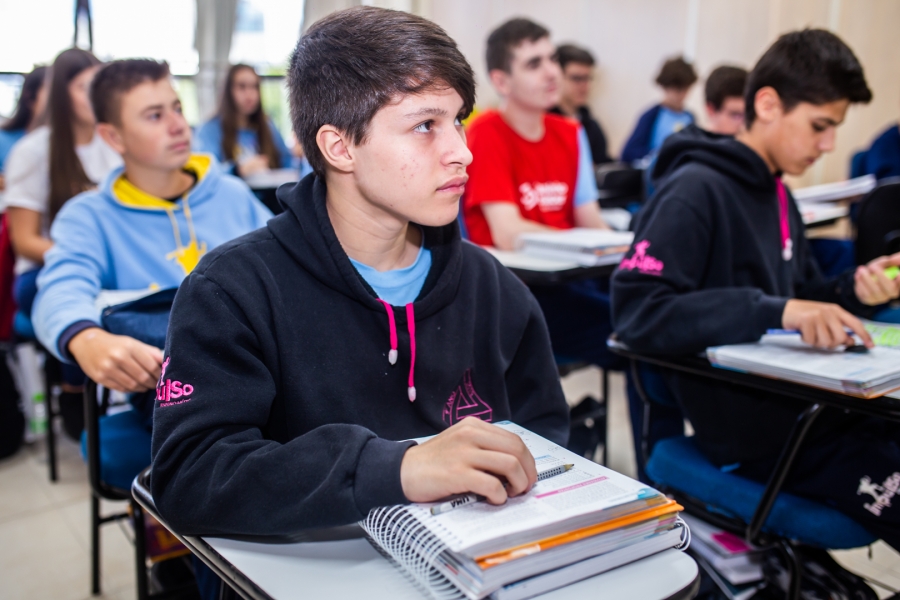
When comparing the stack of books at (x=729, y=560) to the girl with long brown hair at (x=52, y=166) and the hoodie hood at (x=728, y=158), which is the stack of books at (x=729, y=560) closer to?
the hoodie hood at (x=728, y=158)

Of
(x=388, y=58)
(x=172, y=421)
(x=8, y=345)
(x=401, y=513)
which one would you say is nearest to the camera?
(x=401, y=513)

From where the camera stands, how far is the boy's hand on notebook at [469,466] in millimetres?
670

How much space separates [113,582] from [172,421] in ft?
4.53

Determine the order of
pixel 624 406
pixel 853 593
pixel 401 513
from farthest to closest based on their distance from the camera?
pixel 624 406 < pixel 853 593 < pixel 401 513

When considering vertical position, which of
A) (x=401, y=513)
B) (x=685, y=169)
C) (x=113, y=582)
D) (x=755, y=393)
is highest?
(x=685, y=169)

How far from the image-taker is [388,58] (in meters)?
0.90

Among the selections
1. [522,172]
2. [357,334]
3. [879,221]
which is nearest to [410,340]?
[357,334]

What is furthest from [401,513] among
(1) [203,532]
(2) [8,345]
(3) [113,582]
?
(2) [8,345]

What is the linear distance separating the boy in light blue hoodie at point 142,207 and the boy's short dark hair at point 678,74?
4.14m

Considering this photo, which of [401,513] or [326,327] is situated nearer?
[401,513]

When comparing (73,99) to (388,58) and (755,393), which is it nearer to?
(388,58)

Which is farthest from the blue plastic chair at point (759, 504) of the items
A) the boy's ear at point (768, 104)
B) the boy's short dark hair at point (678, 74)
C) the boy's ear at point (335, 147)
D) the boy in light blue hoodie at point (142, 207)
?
the boy's short dark hair at point (678, 74)

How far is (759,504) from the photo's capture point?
1232 mm

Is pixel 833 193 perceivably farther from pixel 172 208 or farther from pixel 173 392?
pixel 173 392
